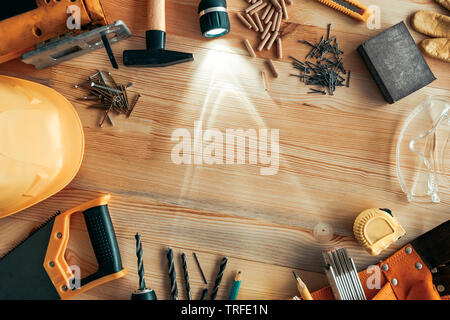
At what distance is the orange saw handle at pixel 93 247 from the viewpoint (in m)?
1.10

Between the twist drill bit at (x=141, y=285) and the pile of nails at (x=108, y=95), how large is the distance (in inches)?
17.0

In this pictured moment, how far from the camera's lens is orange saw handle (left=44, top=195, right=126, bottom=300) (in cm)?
110

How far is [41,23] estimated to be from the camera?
1.04 meters

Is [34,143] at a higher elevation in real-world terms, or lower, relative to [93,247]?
higher

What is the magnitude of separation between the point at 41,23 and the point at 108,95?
288 mm

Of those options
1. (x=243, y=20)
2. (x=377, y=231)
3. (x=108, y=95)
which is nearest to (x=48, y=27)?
(x=108, y=95)

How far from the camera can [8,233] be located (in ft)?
3.75

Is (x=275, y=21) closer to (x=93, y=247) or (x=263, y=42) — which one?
(x=263, y=42)

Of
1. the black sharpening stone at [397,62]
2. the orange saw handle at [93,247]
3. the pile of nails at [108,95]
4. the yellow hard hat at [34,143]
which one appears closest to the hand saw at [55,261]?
the orange saw handle at [93,247]

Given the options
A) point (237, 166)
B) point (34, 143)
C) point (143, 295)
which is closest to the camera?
point (34, 143)

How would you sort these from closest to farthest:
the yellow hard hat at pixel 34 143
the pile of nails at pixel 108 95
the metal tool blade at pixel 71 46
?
the yellow hard hat at pixel 34 143 < the metal tool blade at pixel 71 46 < the pile of nails at pixel 108 95

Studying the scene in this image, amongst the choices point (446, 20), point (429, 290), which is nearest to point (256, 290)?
point (429, 290)

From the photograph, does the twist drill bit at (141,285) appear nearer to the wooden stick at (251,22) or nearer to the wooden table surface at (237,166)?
the wooden table surface at (237,166)

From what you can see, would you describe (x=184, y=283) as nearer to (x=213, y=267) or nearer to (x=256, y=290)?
(x=213, y=267)
